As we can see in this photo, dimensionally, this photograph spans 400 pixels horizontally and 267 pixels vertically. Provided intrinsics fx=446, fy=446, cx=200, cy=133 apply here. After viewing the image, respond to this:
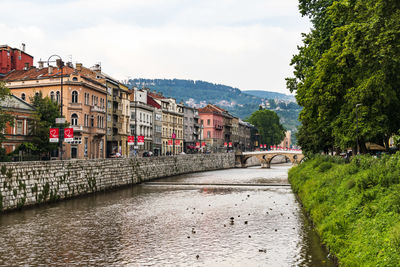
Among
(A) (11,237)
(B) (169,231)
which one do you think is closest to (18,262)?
(A) (11,237)

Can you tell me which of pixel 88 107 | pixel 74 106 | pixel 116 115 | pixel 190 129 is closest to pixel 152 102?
pixel 116 115

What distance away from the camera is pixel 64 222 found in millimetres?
28891

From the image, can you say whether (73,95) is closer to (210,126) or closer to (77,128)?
(77,128)

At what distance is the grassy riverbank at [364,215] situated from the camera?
41.0 ft

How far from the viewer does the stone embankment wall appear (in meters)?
32.2

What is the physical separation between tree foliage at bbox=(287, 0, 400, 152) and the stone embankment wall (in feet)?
75.0

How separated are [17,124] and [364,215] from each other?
152ft

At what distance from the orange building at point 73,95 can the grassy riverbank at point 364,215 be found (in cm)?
4884

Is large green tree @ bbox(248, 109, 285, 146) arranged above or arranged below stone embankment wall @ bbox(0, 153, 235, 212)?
above

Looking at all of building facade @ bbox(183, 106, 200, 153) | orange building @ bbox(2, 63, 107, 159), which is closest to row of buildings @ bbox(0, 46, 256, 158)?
orange building @ bbox(2, 63, 107, 159)

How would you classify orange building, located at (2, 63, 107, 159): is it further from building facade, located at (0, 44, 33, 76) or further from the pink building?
the pink building

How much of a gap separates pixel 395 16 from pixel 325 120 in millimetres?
18774

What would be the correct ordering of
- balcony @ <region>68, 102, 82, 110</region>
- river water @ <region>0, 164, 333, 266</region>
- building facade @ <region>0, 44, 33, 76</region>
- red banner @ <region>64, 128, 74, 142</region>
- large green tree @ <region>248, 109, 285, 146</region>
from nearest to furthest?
river water @ <region>0, 164, 333, 266</region> < red banner @ <region>64, 128, 74, 142</region> < balcony @ <region>68, 102, 82, 110</region> < building facade @ <region>0, 44, 33, 76</region> < large green tree @ <region>248, 109, 285, 146</region>

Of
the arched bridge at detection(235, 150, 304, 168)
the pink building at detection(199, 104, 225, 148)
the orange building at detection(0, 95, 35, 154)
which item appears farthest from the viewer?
the pink building at detection(199, 104, 225, 148)
